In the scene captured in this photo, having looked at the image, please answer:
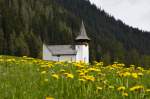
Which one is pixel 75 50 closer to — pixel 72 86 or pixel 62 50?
pixel 62 50

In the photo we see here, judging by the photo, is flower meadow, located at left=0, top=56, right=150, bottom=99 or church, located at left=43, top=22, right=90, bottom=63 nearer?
flower meadow, located at left=0, top=56, right=150, bottom=99

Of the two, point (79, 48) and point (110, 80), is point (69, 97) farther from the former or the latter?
point (79, 48)

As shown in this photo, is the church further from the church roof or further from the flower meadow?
the flower meadow

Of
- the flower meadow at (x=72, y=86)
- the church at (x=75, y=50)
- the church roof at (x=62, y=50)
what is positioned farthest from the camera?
the church roof at (x=62, y=50)

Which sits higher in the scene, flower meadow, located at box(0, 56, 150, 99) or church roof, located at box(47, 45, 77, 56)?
church roof, located at box(47, 45, 77, 56)

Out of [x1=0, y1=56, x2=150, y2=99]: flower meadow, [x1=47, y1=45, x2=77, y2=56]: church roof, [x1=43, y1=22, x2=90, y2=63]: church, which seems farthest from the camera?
[x1=47, y1=45, x2=77, y2=56]: church roof

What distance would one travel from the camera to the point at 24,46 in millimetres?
177125

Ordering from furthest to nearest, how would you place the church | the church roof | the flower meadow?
the church roof → the church → the flower meadow

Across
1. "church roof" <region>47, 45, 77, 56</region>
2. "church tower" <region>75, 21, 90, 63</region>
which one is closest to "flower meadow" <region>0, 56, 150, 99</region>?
"church tower" <region>75, 21, 90, 63</region>

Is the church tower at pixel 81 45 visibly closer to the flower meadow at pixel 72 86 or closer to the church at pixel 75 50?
the church at pixel 75 50

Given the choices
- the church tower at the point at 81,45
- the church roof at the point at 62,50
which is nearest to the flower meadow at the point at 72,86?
the church tower at the point at 81,45

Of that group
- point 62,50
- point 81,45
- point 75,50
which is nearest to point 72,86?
point 81,45

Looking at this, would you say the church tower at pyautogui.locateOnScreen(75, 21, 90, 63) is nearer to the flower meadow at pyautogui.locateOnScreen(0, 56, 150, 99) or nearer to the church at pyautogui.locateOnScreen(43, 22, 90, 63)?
the church at pyautogui.locateOnScreen(43, 22, 90, 63)

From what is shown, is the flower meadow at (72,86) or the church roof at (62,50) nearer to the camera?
the flower meadow at (72,86)
